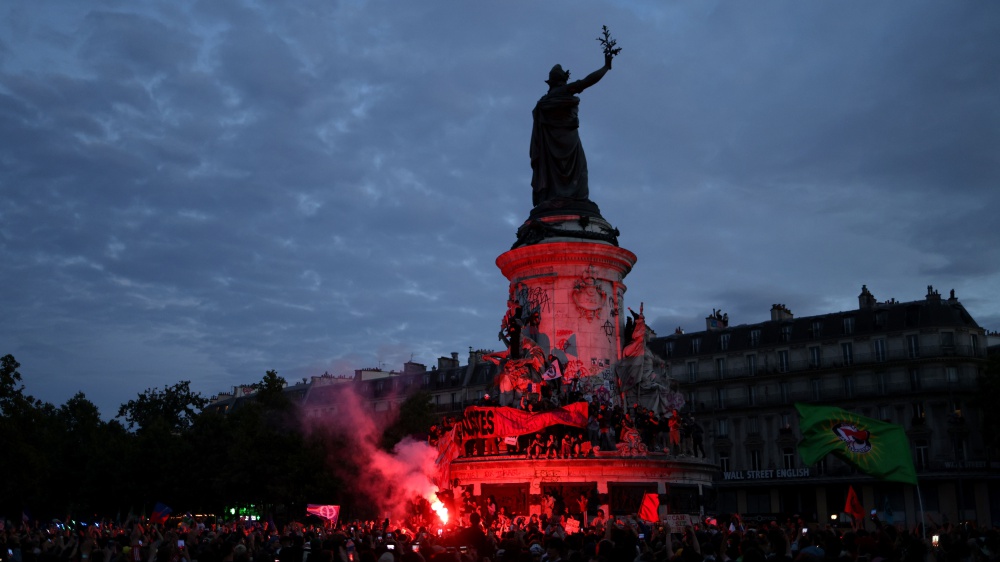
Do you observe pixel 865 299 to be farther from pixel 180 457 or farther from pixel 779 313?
pixel 180 457

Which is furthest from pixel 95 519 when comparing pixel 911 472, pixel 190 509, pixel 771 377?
pixel 911 472

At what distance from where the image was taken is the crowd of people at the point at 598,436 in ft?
105

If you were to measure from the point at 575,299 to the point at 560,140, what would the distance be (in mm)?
7226

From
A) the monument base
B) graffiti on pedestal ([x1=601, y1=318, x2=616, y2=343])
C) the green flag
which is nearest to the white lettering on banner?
the monument base

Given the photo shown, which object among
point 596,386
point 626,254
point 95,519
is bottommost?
point 95,519

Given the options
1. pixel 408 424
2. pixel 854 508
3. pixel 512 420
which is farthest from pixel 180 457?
pixel 854 508

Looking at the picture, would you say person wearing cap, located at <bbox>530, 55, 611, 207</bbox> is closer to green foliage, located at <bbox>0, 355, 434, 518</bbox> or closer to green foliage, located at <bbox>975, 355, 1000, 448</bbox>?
green foliage, located at <bbox>0, 355, 434, 518</bbox>

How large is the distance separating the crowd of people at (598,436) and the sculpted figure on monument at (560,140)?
9.53 meters

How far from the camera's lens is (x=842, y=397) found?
226 feet

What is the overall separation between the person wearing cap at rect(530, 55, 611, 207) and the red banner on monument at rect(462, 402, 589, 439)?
32.0 ft

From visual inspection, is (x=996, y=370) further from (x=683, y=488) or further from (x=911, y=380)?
(x=683, y=488)

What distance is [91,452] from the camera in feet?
247

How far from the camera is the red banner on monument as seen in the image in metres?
32.2

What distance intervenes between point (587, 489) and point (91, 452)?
188ft
